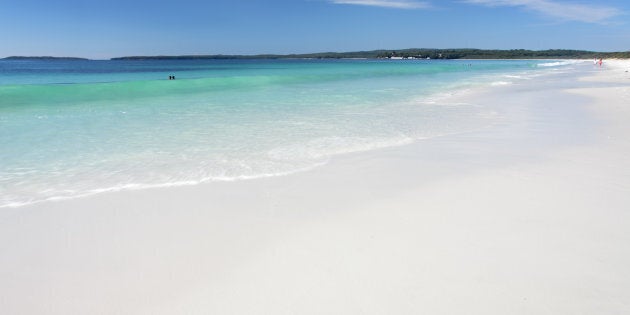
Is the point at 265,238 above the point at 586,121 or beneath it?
beneath

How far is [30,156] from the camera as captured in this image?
578 centimetres

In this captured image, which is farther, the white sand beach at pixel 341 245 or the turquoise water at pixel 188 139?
the turquoise water at pixel 188 139

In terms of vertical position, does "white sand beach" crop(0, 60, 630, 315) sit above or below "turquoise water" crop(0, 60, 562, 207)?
below

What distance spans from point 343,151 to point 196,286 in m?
3.70

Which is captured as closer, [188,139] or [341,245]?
[341,245]

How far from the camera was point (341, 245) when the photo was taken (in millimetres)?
3014

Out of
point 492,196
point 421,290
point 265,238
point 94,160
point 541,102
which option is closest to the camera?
point 421,290

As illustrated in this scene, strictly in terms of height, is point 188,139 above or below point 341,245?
above

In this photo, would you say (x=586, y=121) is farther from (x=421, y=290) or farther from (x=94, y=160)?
(x=94, y=160)

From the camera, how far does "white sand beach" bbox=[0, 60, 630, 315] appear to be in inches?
93.7

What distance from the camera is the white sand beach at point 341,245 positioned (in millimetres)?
2379

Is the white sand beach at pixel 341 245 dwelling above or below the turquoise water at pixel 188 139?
below

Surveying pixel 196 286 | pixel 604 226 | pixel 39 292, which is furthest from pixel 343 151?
pixel 39 292

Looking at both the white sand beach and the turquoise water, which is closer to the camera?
the white sand beach
